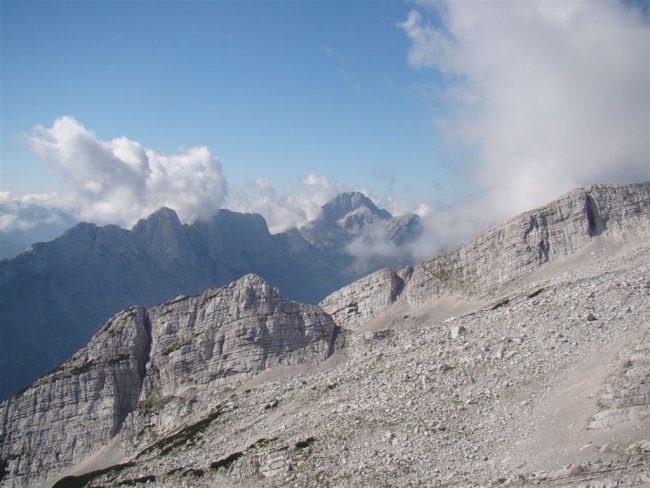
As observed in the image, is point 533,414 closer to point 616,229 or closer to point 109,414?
point 616,229

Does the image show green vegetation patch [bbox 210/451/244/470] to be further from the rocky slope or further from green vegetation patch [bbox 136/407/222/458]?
green vegetation patch [bbox 136/407/222/458]

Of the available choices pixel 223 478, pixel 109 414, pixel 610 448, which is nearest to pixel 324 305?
pixel 109 414

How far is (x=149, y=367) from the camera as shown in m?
112

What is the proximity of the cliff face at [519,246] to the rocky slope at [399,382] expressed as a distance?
339mm

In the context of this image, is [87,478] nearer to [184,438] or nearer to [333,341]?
[184,438]

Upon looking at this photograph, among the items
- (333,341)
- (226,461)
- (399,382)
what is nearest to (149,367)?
(333,341)

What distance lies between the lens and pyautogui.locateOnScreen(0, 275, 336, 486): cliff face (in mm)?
102438

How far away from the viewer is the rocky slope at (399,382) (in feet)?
143

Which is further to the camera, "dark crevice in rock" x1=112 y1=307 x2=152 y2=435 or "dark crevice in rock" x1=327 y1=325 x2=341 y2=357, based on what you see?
"dark crevice in rock" x1=112 y1=307 x2=152 y2=435

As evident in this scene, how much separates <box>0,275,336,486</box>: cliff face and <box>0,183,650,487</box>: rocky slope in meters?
0.29

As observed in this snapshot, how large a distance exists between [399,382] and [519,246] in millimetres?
63957

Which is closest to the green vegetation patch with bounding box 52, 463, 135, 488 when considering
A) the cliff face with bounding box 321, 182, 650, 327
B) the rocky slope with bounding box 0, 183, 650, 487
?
the rocky slope with bounding box 0, 183, 650, 487

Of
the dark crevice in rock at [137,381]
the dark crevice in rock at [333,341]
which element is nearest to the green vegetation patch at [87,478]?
the dark crevice in rock at [137,381]

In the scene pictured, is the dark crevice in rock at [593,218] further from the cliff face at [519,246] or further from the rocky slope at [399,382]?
the rocky slope at [399,382]
